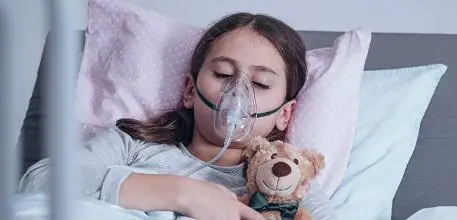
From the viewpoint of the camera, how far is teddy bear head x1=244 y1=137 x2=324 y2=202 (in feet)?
3.45

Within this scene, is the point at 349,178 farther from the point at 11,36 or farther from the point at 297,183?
the point at 11,36

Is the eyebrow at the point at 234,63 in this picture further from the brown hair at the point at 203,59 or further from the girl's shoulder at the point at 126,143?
the girl's shoulder at the point at 126,143

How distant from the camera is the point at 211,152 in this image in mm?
1301

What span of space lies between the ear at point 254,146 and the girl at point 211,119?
0.07 m

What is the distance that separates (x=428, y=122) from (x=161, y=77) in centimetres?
63

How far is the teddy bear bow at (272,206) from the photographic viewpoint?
1.08 metres

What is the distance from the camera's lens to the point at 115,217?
3.05 ft

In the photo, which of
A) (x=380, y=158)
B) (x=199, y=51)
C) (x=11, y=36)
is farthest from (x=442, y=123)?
(x=11, y=36)

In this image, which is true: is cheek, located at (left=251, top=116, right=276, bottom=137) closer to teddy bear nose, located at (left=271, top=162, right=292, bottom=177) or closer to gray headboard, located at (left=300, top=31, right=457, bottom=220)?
teddy bear nose, located at (left=271, top=162, right=292, bottom=177)

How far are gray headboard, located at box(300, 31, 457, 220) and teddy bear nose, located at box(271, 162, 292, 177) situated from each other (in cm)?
47

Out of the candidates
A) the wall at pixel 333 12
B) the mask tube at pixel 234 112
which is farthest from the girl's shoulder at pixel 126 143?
the wall at pixel 333 12

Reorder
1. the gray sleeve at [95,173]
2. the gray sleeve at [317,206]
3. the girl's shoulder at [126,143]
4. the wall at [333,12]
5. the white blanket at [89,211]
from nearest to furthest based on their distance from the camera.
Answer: the white blanket at [89,211] < the gray sleeve at [95,173] < the gray sleeve at [317,206] < the girl's shoulder at [126,143] < the wall at [333,12]

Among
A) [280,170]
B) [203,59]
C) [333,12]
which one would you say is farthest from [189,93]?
[333,12]

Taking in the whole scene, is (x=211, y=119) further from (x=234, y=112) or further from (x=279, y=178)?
(x=279, y=178)
